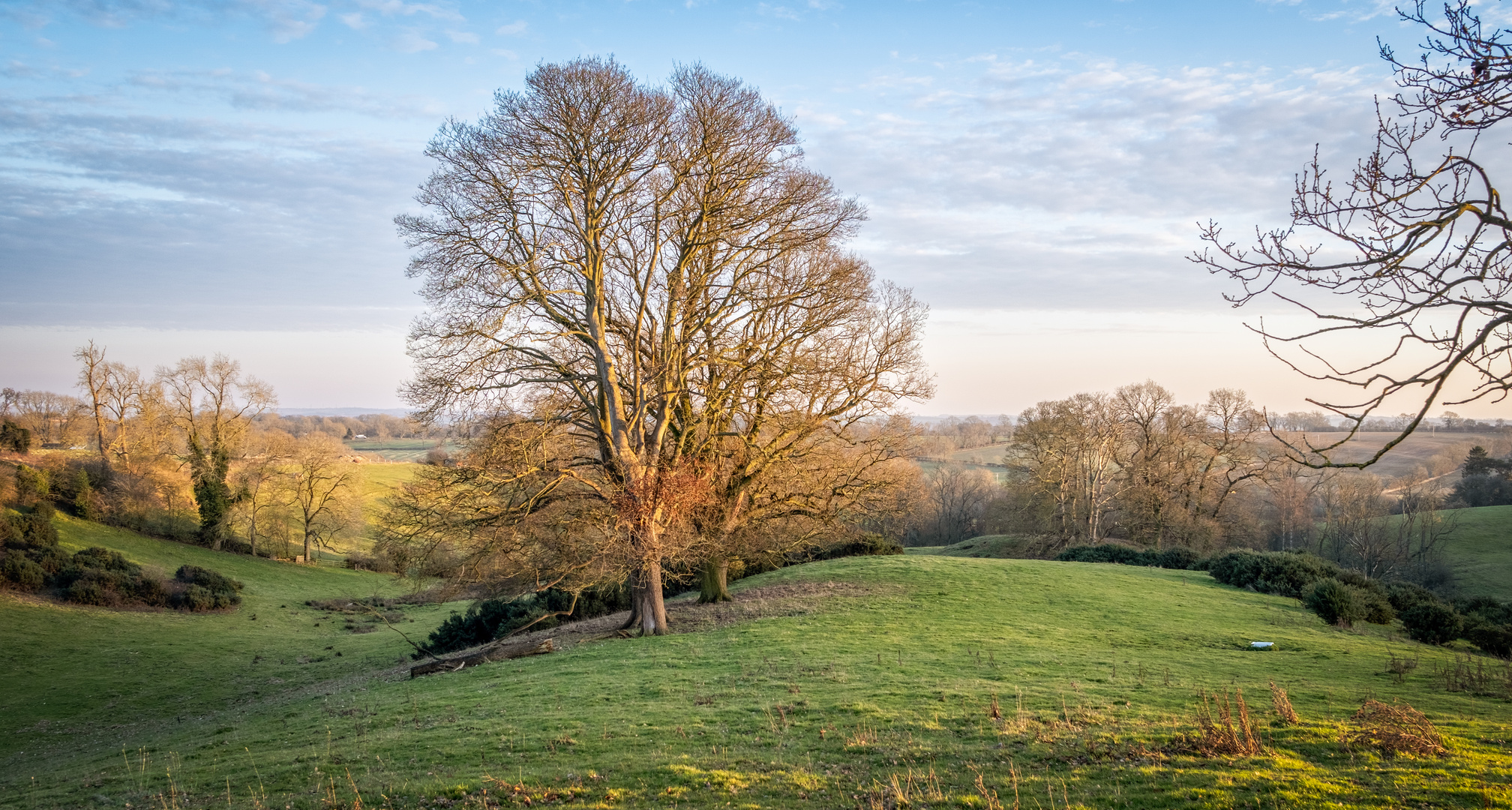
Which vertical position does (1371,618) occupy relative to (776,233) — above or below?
below

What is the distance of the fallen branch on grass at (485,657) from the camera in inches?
741

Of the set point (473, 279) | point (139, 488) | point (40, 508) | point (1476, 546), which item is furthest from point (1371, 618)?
point (139, 488)

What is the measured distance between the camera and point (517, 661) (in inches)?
722

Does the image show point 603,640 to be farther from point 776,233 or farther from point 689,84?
point 689,84

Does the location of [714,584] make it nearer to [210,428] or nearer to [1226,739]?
[1226,739]

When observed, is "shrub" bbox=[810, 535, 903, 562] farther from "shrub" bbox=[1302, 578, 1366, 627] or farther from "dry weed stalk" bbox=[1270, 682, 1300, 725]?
"dry weed stalk" bbox=[1270, 682, 1300, 725]

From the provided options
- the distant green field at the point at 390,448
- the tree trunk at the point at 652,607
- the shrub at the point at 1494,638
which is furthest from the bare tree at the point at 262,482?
the shrub at the point at 1494,638

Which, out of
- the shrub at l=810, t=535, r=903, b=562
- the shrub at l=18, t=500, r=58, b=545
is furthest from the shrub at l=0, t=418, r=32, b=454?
the shrub at l=810, t=535, r=903, b=562

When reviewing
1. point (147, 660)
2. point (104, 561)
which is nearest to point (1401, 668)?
point (147, 660)

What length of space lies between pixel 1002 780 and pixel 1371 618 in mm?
21417

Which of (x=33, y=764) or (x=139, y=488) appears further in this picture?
(x=139, y=488)

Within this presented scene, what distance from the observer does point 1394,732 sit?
322 inches

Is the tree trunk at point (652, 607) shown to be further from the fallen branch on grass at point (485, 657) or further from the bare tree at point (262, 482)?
the bare tree at point (262, 482)

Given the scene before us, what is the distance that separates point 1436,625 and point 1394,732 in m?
16.1
